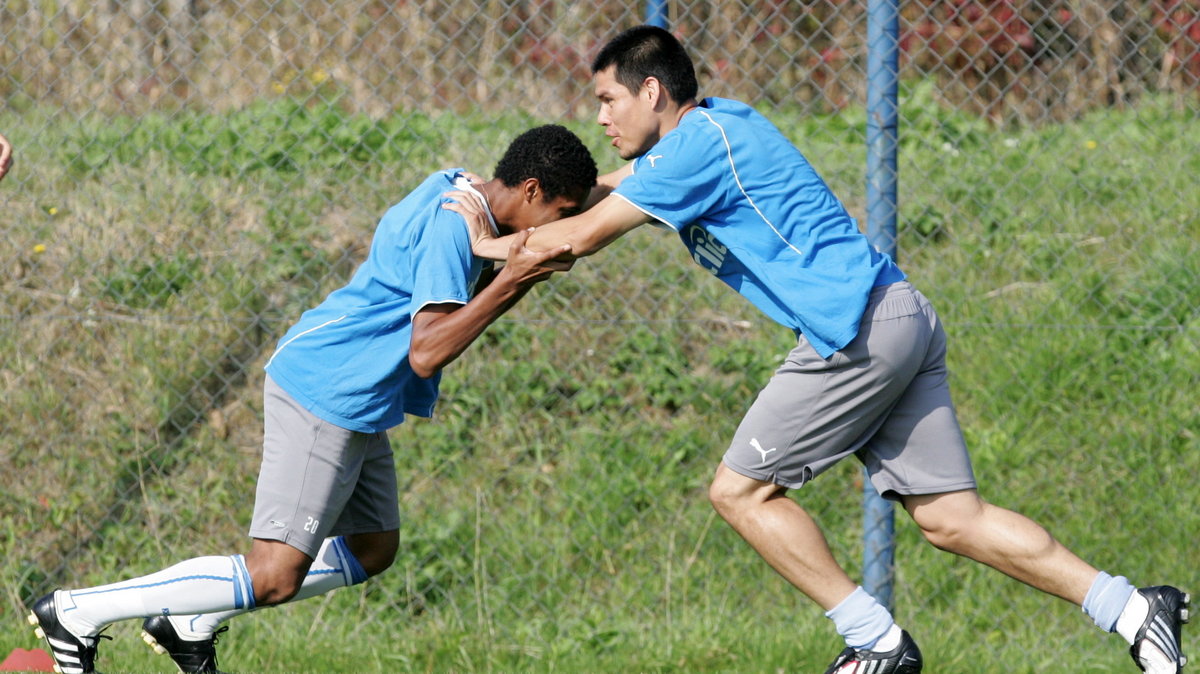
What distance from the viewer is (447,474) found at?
18.5 feet

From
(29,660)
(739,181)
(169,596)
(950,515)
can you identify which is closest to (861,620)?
(950,515)

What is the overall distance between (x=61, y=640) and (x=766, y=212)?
254cm

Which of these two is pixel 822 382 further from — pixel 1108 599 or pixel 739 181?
pixel 1108 599

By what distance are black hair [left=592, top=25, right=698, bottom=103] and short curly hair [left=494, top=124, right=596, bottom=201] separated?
0.26 meters

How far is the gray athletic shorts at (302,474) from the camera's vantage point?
3639mm

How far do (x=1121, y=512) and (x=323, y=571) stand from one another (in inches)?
134

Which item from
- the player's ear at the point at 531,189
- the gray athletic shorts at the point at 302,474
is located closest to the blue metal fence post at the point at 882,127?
the player's ear at the point at 531,189

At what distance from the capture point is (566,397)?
5852 mm

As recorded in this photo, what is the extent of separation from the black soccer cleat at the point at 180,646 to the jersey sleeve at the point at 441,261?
1.38 m

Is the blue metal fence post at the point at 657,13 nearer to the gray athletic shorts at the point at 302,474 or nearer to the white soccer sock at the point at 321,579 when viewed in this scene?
the gray athletic shorts at the point at 302,474

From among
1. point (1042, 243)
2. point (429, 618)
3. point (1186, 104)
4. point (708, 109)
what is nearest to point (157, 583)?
point (429, 618)

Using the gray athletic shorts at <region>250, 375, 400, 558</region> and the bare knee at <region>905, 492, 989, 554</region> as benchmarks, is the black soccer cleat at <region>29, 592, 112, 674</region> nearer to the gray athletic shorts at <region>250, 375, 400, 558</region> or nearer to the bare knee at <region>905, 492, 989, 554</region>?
the gray athletic shorts at <region>250, 375, 400, 558</region>

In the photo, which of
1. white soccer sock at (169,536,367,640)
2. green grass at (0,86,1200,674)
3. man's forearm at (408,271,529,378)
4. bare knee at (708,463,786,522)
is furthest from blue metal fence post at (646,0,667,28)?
white soccer sock at (169,536,367,640)

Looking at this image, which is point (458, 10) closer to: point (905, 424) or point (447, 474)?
point (447, 474)
